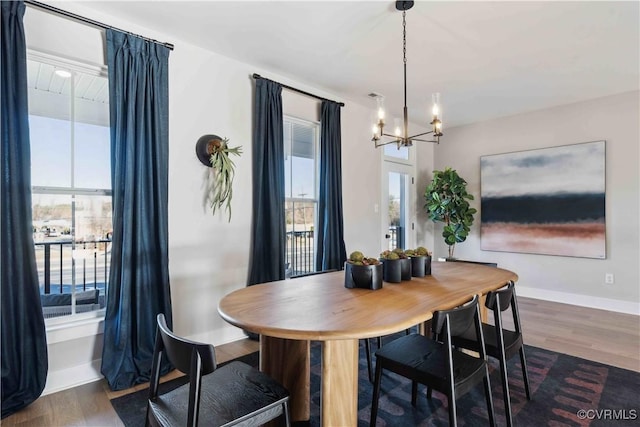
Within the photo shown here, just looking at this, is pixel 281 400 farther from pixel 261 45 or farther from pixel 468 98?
pixel 468 98

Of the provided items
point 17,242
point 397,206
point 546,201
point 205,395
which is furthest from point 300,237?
point 546,201

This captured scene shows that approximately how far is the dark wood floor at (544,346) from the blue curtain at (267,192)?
0.76 m

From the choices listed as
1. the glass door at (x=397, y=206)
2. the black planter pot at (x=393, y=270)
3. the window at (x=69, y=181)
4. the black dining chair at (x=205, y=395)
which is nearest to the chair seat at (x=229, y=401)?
the black dining chair at (x=205, y=395)

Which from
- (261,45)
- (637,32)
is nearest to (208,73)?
(261,45)

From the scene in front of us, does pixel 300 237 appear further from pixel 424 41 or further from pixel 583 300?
pixel 583 300

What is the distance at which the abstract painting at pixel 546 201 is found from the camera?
14.0 feet

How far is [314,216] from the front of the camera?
4.04 meters

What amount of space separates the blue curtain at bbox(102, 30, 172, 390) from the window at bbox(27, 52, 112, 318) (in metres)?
0.26

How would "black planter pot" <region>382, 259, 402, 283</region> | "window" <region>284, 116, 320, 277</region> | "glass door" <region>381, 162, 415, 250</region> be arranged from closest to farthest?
"black planter pot" <region>382, 259, 402, 283</region>
"window" <region>284, 116, 320, 277</region>
"glass door" <region>381, 162, 415, 250</region>

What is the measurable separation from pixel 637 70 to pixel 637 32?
1.06 metres

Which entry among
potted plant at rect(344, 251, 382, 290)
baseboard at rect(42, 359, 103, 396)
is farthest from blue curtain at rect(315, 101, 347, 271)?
baseboard at rect(42, 359, 103, 396)

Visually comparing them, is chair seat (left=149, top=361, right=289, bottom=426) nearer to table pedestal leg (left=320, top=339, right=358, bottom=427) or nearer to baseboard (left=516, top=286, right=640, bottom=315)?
table pedestal leg (left=320, top=339, right=358, bottom=427)

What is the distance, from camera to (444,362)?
1.55m

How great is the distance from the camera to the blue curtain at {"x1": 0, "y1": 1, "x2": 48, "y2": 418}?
1979 millimetres
